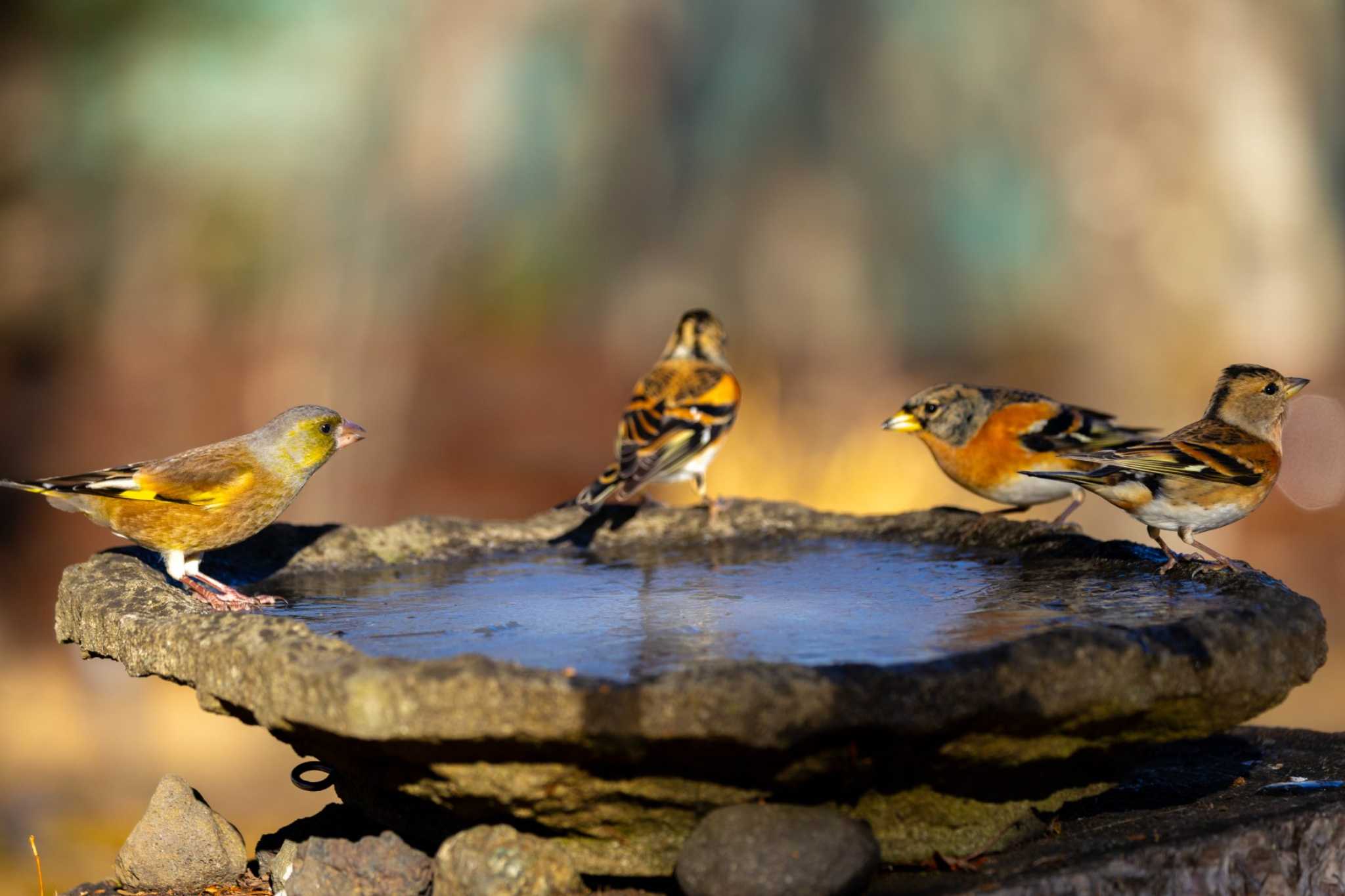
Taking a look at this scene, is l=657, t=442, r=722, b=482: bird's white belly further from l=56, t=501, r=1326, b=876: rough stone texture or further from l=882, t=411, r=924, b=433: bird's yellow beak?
l=56, t=501, r=1326, b=876: rough stone texture

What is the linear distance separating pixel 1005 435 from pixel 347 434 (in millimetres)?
2601

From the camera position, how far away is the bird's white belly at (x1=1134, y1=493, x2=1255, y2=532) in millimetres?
4508

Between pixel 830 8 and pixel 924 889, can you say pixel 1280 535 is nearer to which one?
pixel 830 8

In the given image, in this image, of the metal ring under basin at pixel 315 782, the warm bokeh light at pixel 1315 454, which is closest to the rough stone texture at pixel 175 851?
the metal ring under basin at pixel 315 782

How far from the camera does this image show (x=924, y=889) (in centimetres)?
354

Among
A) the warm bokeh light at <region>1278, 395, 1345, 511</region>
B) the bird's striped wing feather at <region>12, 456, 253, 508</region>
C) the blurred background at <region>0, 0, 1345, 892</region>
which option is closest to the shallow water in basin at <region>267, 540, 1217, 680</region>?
the bird's striped wing feather at <region>12, 456, 253, 508</region>

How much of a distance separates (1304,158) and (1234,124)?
2.31ft

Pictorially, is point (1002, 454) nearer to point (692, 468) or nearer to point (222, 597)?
point (692, 468)

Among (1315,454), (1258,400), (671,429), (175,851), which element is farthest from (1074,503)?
(1315,454)

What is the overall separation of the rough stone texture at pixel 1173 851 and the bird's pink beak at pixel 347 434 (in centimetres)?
241

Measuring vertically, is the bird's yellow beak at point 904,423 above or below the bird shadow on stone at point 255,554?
above

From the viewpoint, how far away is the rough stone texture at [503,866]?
139 inches

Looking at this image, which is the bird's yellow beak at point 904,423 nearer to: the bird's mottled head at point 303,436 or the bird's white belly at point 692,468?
the bird's white belly at point 692,468

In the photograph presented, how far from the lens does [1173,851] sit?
3617 millimetres
